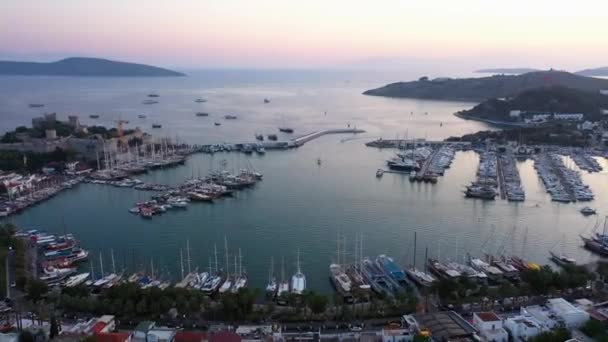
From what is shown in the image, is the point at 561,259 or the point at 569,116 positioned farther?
the point at 569,116

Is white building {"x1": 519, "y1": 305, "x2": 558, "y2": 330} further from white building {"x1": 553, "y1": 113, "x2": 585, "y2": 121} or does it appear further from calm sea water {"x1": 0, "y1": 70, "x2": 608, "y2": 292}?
white building {"x1": 553, "y1": 113, "x2": 585, "y2": 121}

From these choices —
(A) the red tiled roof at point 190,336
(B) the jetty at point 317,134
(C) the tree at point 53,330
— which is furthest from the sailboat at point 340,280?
(B) the jetty at point 317,134

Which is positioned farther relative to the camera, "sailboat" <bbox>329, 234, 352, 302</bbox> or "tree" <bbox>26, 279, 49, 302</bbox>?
"sailboat" <bbox>329, 234, 352, 302</bbox>

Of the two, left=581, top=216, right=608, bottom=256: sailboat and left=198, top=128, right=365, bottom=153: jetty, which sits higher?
left=198, top=128, right=365, bottom=153: jetty

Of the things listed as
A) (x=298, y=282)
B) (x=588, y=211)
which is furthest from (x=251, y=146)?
(x=298, y=282)

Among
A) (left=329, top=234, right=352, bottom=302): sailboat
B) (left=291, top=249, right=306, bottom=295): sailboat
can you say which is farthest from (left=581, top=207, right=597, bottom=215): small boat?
(left=291, top=249, right=306, bottom=295): sailboat

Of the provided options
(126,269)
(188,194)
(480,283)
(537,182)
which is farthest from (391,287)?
(537,182)

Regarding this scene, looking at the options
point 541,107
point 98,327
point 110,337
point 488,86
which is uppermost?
point 488,86

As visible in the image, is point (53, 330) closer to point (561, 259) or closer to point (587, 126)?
point (561, 259)
